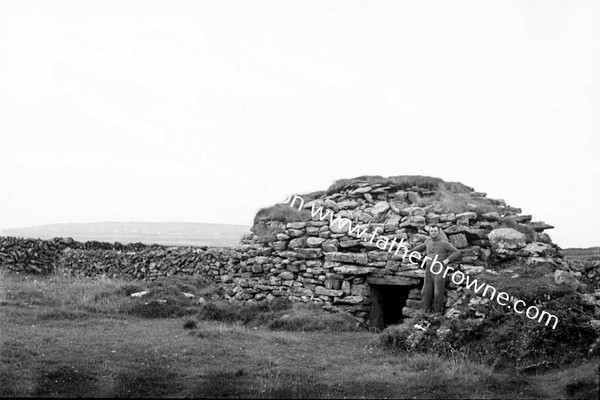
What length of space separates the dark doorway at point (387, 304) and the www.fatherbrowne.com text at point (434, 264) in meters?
1.12

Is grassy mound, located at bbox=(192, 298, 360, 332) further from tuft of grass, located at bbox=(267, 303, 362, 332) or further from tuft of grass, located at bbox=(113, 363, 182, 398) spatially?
tuft of grass, located at bbox=(113, 363, 182, 398)

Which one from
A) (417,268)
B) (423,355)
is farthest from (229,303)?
(423,355)

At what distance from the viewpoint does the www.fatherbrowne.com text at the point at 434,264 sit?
1121 cm

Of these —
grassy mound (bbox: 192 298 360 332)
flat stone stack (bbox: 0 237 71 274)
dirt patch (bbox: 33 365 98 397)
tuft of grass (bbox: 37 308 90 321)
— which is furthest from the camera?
flat stone stack (bbox: 0 237 71 274)

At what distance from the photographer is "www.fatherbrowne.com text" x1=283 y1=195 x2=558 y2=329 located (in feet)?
36.8

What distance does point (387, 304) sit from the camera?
16.2m

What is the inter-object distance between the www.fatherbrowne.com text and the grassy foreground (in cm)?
172

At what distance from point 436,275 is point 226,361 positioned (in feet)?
17.4

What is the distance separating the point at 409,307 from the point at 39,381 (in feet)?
26.8

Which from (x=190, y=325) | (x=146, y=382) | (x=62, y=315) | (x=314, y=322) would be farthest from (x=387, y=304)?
(x=146, y=382)

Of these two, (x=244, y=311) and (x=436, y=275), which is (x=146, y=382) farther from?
(x=436, y=275)

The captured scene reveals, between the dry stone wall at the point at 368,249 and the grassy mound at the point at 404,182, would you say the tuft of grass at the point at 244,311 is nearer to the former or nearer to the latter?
the dry stone wall at the point at 368,249

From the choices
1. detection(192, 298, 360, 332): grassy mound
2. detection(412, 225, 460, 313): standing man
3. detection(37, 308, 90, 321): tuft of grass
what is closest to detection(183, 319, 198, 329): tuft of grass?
detection(192, 298, 360, 332): grassy mound

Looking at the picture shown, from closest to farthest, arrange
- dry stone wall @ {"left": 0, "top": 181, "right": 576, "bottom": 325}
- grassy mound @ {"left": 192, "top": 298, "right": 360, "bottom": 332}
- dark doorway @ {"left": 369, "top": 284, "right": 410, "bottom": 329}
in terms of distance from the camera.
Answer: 1. grassy mound @ {"left": 192, "top": 298, "right": 360, "bottom": 332}
2. dry stone wall @ {"left": 0, "top": 181, "right": 576, "bottom": 325}
3. dark doorway @ {"left": 369, "top": 284, "right": 410, "bottom": 329}
